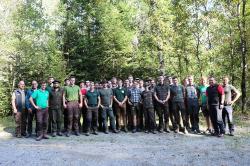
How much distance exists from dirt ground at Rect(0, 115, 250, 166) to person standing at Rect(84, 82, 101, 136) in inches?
24.9

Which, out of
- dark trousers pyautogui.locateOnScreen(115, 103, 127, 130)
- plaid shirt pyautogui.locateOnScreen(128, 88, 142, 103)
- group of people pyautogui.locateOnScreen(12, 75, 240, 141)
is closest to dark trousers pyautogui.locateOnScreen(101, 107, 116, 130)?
group of people pyautogui.locateOnScreen(12, 75, 240, 141)

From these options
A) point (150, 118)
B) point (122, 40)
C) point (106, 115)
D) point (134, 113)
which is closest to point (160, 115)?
point (150, 118)

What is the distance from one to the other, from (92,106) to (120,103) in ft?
3.57

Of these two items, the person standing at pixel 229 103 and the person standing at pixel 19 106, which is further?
the person standing at pixel 19 106

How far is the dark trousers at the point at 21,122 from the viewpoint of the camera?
1269 cm

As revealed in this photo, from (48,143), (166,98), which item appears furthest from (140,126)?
(48,143)

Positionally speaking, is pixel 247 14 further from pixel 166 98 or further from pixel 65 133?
pixel 65 133

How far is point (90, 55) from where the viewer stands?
2258 centimetres

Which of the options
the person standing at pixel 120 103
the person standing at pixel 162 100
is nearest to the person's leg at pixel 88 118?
the person standing at pixel 120 103

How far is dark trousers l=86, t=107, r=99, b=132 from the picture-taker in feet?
43.0

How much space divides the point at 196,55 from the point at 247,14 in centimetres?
408

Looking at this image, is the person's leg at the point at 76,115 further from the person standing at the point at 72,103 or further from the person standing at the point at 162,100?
the person standing at the point at 162,100

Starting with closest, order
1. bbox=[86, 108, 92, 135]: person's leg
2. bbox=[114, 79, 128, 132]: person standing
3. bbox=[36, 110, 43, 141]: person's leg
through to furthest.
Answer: bbox=[36, 110, 43, 141]: person's leg
bbox=[86, 108, 92, 135]: person's leg
bbox=[114, 79, 128, 132]: person standing

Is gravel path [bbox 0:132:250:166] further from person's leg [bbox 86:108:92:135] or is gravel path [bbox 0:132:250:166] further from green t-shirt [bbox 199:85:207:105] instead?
green t-shirt [bbox 199:85:207:105]
